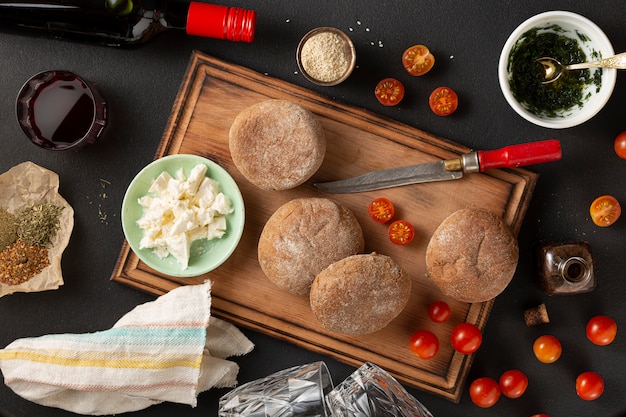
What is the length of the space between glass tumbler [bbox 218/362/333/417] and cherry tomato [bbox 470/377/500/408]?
2.43 ft

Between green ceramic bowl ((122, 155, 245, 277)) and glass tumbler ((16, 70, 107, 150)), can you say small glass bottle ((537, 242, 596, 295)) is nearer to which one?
green ceramic bowl ((122, 155, 245, 277))

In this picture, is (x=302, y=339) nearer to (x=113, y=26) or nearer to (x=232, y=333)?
(x=232, y=333)

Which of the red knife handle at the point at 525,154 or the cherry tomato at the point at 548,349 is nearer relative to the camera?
the red knife handle at the point at 525,154

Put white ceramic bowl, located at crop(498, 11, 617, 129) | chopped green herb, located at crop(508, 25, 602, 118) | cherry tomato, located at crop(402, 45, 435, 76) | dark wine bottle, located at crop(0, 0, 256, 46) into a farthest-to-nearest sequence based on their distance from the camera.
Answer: cherry tomato, located at crop(402, 45, 435, 76)
chopped green herb, located at crop(508, 25, 602, 118)
white ceramic bowl, located at crop(498, 11, 617, 129)
dark wine bottle, located at crop(0, 0, 256, 46)

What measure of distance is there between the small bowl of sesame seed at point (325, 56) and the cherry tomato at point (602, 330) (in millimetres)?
1652

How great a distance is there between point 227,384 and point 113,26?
1706mm

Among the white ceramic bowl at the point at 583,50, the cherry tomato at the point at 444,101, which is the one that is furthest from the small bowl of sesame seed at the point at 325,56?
the white ceramic bowl at the point at 583,50

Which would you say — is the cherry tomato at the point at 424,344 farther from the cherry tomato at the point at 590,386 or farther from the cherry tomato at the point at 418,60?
the cherry tomato at the point at 418,60

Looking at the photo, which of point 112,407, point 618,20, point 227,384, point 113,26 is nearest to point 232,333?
point 227,384

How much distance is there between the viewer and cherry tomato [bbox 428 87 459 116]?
2.57 m

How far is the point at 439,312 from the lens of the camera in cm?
253

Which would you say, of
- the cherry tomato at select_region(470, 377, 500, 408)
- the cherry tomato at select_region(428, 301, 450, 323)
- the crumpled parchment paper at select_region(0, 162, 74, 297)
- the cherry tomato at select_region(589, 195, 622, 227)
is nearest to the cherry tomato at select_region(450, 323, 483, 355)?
the cherry tomato at select_region(428, 301, 450, 323)

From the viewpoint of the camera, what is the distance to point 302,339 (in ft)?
8.57

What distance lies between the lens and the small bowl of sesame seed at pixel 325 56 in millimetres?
2488
